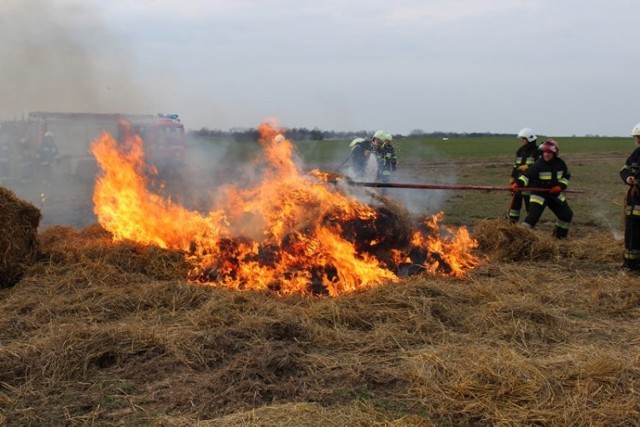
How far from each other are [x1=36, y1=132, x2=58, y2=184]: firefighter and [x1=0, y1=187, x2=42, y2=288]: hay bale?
12996 mm

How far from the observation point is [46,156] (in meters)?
18.6

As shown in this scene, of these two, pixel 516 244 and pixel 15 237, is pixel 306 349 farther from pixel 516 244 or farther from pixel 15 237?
pixel 516 244

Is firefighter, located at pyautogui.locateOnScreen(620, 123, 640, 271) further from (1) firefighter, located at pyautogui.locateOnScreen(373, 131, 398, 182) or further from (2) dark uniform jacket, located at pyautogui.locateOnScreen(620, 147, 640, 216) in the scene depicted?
(1) firefighter, located at pyautogui.locateOnScreen(373, 131, 398, 182)

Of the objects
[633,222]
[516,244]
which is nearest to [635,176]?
[633,222]

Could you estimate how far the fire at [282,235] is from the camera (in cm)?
674

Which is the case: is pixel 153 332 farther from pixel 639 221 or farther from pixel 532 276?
pixel 639 221

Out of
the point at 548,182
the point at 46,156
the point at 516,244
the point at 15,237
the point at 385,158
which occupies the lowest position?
the point at 516,244

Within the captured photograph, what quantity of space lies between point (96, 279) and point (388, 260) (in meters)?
3.46

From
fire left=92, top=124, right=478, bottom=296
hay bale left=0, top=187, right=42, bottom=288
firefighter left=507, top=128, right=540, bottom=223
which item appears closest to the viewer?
hay bale left=0, top=187, right=42, bottom=288

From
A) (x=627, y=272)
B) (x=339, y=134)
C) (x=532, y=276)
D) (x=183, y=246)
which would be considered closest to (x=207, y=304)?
(x=183, y=246)

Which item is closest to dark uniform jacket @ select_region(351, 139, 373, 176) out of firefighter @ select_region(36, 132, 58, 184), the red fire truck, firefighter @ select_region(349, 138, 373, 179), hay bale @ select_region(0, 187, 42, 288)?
firefighter @ select_region(349, 138, 373, 179)

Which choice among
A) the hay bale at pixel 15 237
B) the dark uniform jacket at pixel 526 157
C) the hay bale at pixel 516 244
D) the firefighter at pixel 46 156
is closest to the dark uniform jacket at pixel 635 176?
the hay bale at pixel 516 244

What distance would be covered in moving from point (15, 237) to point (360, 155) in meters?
6.41

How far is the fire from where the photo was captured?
22.1 feet
